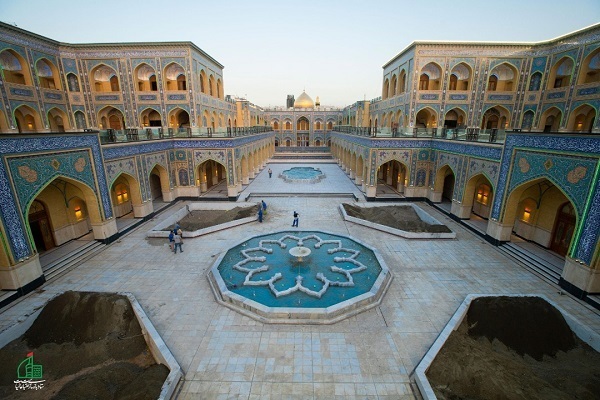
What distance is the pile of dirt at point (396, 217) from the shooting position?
499 inches

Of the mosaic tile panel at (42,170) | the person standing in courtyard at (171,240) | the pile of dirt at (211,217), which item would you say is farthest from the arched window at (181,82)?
the person standing in courtyard at (171,240)

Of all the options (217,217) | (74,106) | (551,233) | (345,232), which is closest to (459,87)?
(551,233)

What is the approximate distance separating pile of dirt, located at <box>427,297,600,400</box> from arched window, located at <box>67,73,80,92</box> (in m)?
27.3

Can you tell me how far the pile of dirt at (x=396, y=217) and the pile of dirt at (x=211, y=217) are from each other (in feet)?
17.7

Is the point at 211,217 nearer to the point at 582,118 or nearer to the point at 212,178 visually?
the point at 212,178

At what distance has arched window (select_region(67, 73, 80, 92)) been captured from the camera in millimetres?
20797

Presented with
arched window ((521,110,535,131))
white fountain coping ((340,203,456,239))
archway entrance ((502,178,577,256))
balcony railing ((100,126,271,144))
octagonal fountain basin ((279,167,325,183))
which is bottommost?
white fountain coping ((340,203,456,239))

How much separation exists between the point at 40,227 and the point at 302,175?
18147 mm

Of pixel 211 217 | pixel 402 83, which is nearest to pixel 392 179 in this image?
pixel 402 83

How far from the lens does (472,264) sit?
33.3 ft

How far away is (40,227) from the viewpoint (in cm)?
1091

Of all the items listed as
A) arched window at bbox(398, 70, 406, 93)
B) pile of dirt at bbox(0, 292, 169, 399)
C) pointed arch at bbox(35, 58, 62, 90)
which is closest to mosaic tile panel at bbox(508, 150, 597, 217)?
pile of dirt at bbox(0, 292, 169, 399)

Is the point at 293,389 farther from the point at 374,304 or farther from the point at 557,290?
the point at 557,290

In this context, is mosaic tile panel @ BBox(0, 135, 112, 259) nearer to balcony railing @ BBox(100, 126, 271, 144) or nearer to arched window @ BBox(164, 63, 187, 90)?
balcony railing @ BBox(100, 126, 271, 144)
